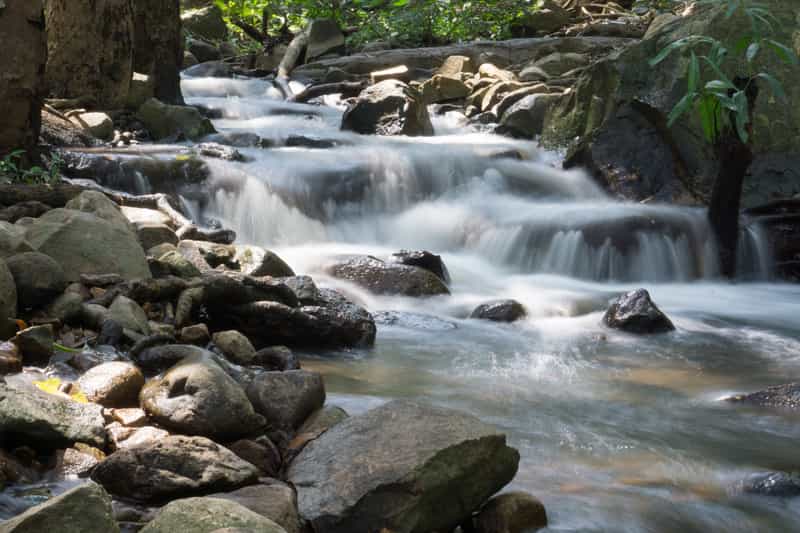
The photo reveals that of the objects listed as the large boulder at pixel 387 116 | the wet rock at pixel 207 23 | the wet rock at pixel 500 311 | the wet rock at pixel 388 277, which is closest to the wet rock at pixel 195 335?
the wet rock at pixel 388 277

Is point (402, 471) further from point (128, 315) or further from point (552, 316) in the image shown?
point (552, 316)

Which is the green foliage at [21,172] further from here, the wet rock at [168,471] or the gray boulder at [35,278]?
the wet rock at [168,471]

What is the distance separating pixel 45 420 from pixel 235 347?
1617 mm

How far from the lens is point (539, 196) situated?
984cm

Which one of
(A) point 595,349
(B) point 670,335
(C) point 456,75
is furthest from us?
(C) point 456,75

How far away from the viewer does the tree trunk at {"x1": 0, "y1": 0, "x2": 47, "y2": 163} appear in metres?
6.86

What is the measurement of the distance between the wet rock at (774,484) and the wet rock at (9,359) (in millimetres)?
2880

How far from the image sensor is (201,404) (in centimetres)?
308

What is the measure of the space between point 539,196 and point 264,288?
17.7ft

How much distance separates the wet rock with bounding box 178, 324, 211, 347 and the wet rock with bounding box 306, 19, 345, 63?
1395cm

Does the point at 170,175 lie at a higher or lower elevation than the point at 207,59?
lower

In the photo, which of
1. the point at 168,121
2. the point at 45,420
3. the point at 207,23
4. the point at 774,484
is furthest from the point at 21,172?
the point at 207,23

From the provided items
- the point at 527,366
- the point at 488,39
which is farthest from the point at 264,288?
the point at 488,39

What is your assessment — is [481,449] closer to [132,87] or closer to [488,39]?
A: [132,87]
